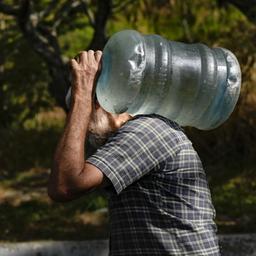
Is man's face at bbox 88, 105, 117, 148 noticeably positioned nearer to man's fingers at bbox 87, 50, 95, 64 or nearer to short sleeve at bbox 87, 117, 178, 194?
short sleeve at bbox 87, 117, 178, 194

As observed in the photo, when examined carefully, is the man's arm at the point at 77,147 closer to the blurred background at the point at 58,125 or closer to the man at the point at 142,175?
the man at the point at 142,175

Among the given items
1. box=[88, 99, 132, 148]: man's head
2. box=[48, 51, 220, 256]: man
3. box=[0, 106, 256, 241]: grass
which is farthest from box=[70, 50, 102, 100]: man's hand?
box=[0, 106, 256, 241]: grass

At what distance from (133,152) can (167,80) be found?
319mm

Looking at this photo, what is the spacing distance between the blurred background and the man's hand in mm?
3347

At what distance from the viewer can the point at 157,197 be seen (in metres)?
3.03

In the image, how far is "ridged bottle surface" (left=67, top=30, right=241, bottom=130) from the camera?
10.0ft

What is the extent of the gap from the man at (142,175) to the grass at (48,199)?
3.23m

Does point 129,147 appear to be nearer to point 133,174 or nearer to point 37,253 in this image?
point 133,174

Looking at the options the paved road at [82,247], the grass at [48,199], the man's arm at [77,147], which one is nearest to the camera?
the man's arm at [77,147]

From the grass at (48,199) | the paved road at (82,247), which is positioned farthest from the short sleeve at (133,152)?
the grass at (48,199)

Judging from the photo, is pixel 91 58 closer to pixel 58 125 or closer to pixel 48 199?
pixel 48 199

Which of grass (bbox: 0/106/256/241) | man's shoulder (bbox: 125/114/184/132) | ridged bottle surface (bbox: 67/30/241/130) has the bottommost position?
grass (bbox: 0/106/256/241)

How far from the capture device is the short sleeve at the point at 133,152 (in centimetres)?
293

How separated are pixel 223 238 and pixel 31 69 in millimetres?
3649
